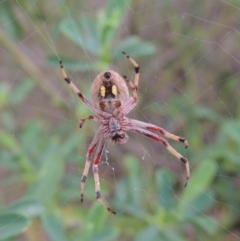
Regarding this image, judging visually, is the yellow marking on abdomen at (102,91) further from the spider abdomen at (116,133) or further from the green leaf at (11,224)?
the green leaf at (11,224)

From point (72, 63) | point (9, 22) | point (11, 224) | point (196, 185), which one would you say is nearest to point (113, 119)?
point (72, 63)

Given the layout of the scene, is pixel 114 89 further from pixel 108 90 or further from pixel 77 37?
pixel 77 37

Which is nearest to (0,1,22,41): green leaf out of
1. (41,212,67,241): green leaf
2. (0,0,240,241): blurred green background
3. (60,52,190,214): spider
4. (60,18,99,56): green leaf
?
(0,0,240,241): blurred green background

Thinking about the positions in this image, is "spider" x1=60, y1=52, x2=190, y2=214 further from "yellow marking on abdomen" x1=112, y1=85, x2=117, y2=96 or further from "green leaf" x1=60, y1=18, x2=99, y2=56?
"green leaf" x1=60, y1=18, x2=99, y2=56

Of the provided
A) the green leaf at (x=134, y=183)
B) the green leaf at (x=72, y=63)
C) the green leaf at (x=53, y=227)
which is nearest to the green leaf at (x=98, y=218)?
the green leaf at (x=53, y=227)

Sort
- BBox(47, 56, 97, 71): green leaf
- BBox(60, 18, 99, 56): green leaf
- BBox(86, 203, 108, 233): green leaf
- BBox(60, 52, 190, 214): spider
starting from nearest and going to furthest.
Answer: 1. BBox(86, 203, 108, 233): green leaf
2. BBox(60, 52, 190, 214): spider
3. BBox(60, 18, 99, 56): green leaf
4. BBox(47, 56, 97, 71): green leaf

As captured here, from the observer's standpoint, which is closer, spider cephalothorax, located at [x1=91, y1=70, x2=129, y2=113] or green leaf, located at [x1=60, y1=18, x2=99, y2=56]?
spider cephalothorax, located at [x1=91, y1=70, x2=129, y2=113]
